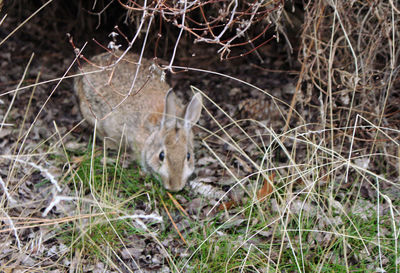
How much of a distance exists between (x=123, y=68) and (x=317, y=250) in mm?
2849

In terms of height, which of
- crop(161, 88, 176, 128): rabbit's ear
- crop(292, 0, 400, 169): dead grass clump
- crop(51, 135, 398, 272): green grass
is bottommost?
crop(51, 135, 398, 272): green grass

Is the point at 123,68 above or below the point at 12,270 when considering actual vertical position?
above

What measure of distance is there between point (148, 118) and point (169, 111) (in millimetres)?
460

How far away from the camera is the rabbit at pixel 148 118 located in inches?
168

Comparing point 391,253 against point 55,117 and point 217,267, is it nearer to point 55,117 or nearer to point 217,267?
point 217,267

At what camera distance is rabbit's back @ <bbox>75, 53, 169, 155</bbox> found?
4.98 m

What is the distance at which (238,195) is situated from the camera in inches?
176

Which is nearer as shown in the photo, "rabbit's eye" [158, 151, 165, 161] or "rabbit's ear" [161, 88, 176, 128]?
"rabbit's eye" [158, 151, 165, 161]

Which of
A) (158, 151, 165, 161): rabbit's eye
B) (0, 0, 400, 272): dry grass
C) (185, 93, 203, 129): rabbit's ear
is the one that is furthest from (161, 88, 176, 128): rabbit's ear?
(0, 0, 400, 272): dry grass

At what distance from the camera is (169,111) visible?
456 cm

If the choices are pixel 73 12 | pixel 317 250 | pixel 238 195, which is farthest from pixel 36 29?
pixel 317 250

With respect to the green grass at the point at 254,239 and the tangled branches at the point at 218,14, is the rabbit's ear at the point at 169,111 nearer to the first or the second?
the tangled branches at the point at 218,14

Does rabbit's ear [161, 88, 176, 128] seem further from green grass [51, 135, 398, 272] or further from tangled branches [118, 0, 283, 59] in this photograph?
green grass [51, 135, 398, 272]

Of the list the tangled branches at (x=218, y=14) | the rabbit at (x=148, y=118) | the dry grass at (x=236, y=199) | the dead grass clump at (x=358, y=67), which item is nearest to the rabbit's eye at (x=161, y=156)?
the rabbit at (x=148, y=118)
